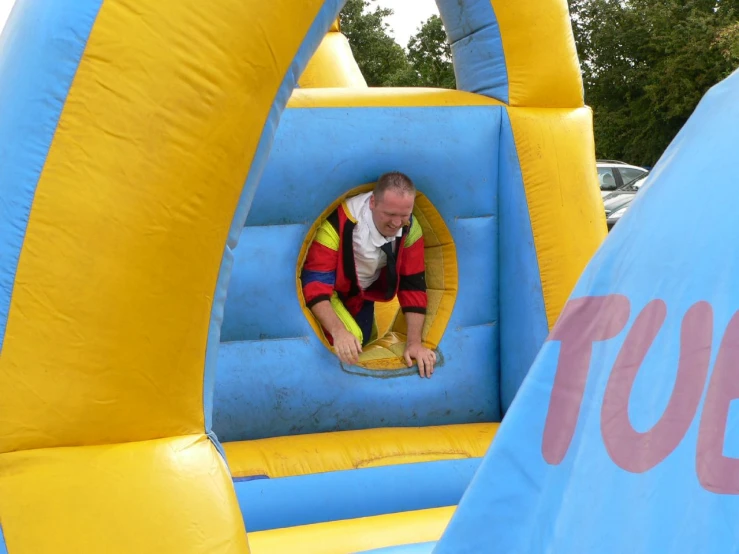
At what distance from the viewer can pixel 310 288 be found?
313cm

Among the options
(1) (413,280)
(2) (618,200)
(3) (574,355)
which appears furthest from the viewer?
(2) (618,200)

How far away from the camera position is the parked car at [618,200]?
1013 cm

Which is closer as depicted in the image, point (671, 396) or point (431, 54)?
point (671, 396)

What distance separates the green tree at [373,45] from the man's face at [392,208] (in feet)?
52.6

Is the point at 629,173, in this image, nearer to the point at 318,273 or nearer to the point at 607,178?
the point at 607,178

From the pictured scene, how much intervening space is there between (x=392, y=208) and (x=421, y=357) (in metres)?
0.58

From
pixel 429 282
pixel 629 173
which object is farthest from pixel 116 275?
pixel 629 173

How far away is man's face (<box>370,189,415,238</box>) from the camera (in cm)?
293

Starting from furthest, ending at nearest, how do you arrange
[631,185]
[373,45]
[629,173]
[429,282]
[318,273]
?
1. [373,45]
2. [629,173]
3. [631,185]
4. [429,282]
5. [318,273]

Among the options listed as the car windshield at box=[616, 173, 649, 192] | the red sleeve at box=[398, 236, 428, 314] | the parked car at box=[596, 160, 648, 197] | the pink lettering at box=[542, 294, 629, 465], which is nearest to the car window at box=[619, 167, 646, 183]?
the parked car at box=[596, 160, 648, 197]

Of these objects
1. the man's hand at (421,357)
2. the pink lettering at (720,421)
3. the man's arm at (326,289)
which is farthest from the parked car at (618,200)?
the pink lettering at (720,421)

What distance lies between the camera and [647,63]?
1998 centimetres

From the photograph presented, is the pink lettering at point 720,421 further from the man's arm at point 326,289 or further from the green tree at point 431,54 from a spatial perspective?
the green tree at point 431,54

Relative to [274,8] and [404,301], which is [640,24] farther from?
[274,8]
